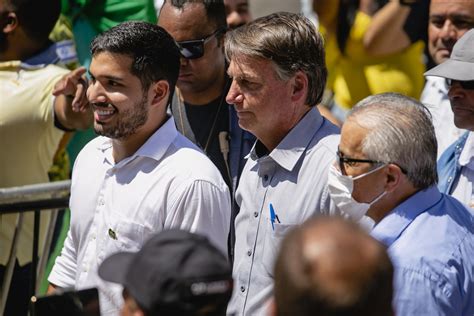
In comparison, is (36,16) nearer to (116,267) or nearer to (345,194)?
(345,194)

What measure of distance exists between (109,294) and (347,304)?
6.21ft

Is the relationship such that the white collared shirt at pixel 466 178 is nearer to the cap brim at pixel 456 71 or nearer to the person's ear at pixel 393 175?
the cap brim at pixel 456 71

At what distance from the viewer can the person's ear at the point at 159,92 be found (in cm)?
430

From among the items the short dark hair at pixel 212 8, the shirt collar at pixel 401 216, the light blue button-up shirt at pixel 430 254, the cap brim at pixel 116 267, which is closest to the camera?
the cap brim at pixel 116 267

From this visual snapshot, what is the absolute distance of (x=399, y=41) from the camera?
650cm

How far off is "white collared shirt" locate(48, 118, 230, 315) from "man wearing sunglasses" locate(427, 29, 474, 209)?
4.02 feet

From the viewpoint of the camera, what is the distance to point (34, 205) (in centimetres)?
548

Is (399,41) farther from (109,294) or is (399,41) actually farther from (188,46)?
(109,294)

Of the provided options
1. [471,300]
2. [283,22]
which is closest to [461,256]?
[471,300]

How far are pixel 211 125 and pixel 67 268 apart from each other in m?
0.95

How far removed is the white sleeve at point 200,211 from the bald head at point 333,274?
161cm

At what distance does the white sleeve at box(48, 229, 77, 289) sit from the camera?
448 cm

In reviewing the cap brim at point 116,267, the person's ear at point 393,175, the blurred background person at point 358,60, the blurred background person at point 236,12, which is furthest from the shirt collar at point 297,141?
the blurred background person at point 358,60

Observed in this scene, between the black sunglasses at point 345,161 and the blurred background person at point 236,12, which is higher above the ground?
Result: the black sunglasses at point 345,161
